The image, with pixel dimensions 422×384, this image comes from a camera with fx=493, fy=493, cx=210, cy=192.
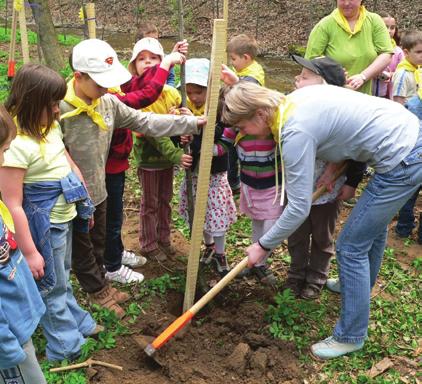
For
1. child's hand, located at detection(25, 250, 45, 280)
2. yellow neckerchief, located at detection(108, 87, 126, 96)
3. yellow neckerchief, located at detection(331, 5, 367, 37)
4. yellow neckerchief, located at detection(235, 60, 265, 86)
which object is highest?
yellow neckerchief, located at detection(331, 5, 367, 37)

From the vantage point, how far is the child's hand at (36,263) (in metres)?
2.43

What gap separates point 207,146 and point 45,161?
98 centimetres

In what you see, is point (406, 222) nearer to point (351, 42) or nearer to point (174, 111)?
point (351, 42)

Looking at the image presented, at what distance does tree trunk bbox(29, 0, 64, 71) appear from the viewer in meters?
9.09

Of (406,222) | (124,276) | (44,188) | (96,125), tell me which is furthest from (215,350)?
(406,222)

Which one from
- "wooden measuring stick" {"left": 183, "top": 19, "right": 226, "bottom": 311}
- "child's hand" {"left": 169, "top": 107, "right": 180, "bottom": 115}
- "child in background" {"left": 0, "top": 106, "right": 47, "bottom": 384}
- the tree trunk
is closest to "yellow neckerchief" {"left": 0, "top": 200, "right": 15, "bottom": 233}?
"child in background" {"left": 0, "top": 106, "right": 47, "bottom": 384}

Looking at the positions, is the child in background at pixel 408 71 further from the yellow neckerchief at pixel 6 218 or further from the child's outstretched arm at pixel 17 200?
the yellow neckerchief at pixel 6 218

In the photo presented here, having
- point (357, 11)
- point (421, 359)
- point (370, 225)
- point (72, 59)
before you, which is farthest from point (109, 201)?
point (357, 11)

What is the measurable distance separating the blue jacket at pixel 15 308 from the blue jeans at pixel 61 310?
0.53 meters

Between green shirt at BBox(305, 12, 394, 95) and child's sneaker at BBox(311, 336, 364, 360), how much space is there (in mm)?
2498

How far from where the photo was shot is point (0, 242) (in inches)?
76.1

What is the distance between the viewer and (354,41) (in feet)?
14.3

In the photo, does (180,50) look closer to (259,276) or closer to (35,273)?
(35,273)

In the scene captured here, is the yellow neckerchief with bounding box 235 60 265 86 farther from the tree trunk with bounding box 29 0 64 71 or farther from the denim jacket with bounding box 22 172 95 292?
the tree trunk with bounding box 29 0 64 71
